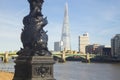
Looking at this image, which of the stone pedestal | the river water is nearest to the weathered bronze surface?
the stone pedestal

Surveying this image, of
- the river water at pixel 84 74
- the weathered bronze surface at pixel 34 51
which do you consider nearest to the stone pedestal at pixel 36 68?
the weathered bronze surface at pixel 34 51

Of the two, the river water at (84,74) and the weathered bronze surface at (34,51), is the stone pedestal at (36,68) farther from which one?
the river water at (84,74)

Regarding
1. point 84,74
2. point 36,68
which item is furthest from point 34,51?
point 84,74

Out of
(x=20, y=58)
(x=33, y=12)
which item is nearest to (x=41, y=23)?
(x=33, y=12)

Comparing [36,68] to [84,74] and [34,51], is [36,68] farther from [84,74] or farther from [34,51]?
[84,74]

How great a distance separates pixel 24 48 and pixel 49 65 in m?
1.98

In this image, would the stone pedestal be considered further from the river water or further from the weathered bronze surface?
the river water

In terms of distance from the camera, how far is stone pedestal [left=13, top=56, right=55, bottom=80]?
19219mm

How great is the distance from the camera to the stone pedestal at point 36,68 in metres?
19.2

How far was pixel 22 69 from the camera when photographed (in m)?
20.0

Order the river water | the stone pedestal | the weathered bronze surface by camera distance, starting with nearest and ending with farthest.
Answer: the stone pedestal → the weathered bronze surface → the river water

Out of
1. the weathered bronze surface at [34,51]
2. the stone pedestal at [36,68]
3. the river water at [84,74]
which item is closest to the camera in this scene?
the stone pedestal at [36,68]

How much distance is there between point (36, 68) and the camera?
63.2 ft

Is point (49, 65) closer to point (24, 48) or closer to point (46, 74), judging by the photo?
point (46, 74)
